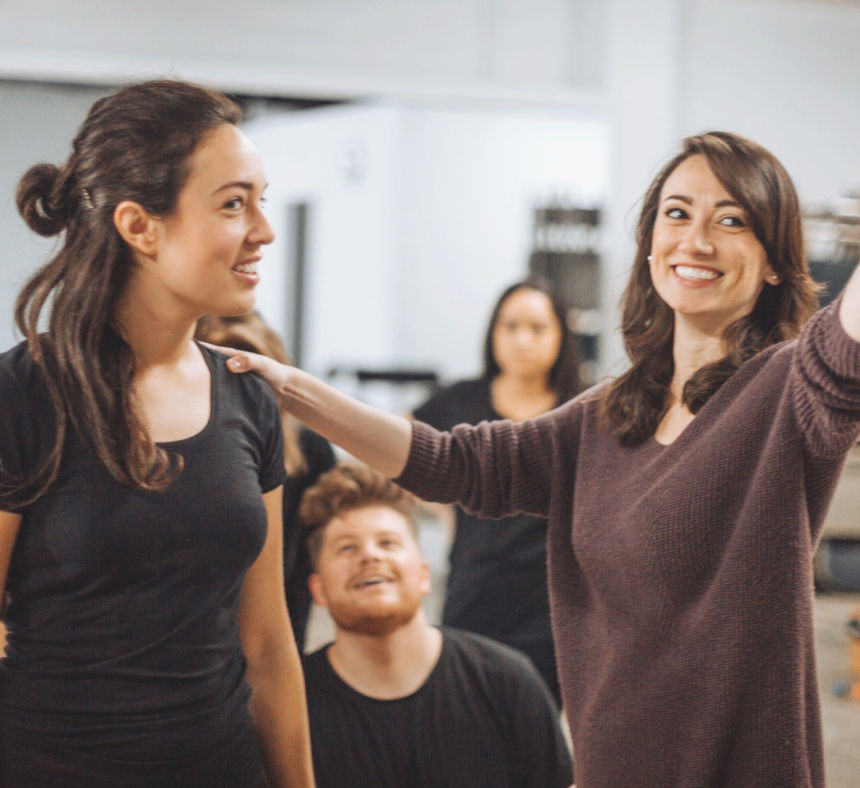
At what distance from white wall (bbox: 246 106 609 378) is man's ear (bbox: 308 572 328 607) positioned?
3638 millimetres

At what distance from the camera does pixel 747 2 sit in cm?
488

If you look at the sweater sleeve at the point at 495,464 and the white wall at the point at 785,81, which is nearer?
the sweater sleeve at the point at 495,464

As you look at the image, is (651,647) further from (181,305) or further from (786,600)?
(181,305)

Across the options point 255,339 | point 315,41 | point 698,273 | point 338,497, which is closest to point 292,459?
point 338,497

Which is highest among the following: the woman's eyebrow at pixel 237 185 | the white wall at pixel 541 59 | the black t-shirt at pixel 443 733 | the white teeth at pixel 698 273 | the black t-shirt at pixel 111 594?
the white wall at pixel 541 59

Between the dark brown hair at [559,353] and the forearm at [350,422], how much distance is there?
4.11ft

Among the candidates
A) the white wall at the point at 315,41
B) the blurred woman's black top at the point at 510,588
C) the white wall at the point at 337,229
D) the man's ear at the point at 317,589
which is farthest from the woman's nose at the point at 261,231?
the white wall at the point at 337,229

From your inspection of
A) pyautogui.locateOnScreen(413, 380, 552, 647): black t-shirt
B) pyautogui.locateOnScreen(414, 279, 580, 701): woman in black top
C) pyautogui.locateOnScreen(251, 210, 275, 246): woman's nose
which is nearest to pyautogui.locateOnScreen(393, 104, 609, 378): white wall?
pyautogui.locateOnScreen(414, 279, 580, 701): woman in black top

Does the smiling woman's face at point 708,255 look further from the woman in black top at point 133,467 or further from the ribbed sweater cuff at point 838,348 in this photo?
the woman in black top at point 133,467

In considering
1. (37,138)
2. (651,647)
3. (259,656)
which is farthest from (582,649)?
(37,138)

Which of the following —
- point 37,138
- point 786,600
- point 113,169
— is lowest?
point 786,600

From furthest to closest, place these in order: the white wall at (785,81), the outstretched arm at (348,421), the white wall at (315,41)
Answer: the white wall at (785,81), the white wall at (315,41), the outstretched arm at (348,421)

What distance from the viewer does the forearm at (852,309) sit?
966 mm

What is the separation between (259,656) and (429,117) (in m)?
4.88
